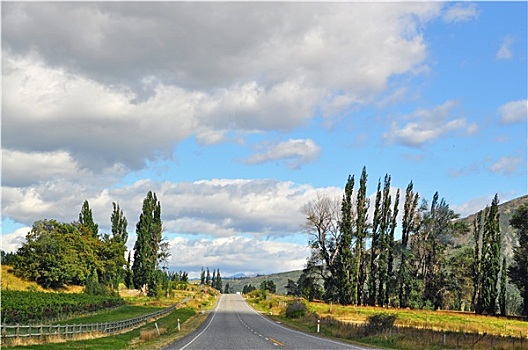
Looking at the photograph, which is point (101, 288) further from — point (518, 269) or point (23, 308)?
point (518, 269)

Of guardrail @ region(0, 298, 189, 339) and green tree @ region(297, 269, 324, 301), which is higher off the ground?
green tree @ region(297, 269, 324, 301)

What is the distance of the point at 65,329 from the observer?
33656 millimetres

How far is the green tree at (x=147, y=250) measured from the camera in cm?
9900

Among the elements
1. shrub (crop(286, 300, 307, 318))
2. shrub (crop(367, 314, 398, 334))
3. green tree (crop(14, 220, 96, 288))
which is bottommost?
shrub (crop(286, 300, 307, 318))

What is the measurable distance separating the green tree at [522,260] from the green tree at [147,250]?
58398mm

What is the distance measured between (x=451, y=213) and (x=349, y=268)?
885 inches

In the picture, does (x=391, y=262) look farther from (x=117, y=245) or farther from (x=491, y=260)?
(x=117, y=245)

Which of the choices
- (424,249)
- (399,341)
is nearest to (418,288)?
(424,249)

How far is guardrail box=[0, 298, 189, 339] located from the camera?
94.8 ft

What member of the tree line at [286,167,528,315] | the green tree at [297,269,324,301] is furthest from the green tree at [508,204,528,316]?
the green tree at [297,269,324,301]

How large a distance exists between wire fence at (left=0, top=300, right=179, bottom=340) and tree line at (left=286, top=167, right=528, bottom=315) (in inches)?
1436

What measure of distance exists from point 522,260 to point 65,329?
205ft

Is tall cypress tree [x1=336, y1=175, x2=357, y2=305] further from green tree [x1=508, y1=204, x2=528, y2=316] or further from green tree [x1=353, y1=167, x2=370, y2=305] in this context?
green tree [x1=508, y1=204, x2=528, y2=316]

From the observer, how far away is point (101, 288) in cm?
8538
